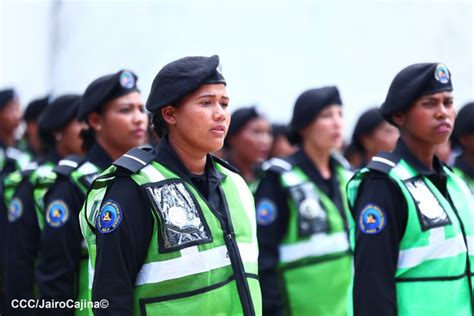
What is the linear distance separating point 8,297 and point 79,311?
795mm

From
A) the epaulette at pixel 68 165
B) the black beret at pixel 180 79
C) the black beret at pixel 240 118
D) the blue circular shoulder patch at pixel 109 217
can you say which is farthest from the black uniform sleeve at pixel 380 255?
the black beret at pixel 240 118

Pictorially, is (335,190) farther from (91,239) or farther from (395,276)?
(91,239)

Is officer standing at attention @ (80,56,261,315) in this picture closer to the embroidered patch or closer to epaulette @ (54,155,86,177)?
epaulette @ (54,155,86,177)

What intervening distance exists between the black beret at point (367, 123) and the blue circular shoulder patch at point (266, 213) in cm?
173

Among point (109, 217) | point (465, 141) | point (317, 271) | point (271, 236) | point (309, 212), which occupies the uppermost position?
point (109, 217)

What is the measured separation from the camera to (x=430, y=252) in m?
4.07

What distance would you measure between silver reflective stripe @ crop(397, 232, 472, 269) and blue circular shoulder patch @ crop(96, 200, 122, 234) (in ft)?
5.04

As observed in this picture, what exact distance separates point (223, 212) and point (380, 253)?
91 centimetres

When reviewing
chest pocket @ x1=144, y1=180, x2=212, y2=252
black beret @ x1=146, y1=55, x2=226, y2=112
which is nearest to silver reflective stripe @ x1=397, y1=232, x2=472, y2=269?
chest pocket @ x1=144, y1=180, x2=212, y2=252

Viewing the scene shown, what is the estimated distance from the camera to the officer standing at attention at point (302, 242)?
5.71 meters

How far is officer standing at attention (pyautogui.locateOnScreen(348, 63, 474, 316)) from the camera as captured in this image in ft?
13.3

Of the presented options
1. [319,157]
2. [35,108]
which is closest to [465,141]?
[319,157]

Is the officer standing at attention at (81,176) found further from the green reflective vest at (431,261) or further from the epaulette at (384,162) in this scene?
the green reflective vest at (431,261)

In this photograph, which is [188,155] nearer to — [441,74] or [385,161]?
[385,161]
